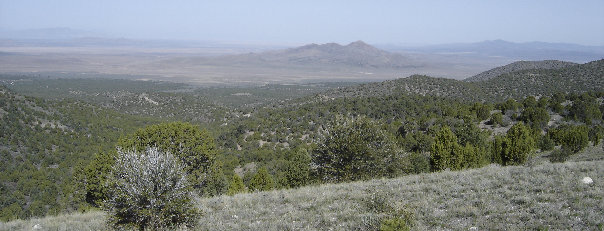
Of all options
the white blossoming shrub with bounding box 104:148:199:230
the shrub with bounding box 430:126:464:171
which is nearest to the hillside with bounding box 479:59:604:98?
the shrub with bounding box 430:126:464:171

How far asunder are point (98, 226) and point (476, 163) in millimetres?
21222

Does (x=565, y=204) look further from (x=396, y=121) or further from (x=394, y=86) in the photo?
(x=394, y=86)

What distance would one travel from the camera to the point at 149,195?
9.18 metres

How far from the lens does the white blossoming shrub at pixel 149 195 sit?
913cm

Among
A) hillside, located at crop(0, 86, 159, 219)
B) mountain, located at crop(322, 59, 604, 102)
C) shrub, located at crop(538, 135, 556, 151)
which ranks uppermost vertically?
mountain, located at crop(322, 59, 604, 102)

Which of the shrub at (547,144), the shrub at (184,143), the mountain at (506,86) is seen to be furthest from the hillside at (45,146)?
the mountain at (506,86)

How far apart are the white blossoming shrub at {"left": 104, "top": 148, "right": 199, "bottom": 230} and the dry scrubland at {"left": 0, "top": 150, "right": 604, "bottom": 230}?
798 mm

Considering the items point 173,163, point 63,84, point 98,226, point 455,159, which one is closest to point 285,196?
point 173,163

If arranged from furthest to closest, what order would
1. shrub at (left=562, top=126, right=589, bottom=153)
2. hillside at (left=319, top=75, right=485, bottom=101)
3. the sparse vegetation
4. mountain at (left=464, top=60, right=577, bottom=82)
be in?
mountain at (left=464, top=60, right=577, bottom=82) < hillside at (left=319, top=75, right=485, bottom=101) < shrub at (left=562, top=126, right=589, bottom=153) < the sparse vegetation

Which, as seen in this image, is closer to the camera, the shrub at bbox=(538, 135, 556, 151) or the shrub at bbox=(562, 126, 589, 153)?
the shrub at bbox=(562, 126, 589, 153)

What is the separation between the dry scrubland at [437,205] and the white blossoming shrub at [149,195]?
0.80 metres

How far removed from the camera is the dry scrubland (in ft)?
27.2

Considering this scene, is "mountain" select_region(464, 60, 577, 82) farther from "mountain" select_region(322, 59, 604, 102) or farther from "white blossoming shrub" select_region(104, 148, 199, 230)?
"white blossoming shrub" select_region(104, 148, 199, 230)

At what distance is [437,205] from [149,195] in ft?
24.1
